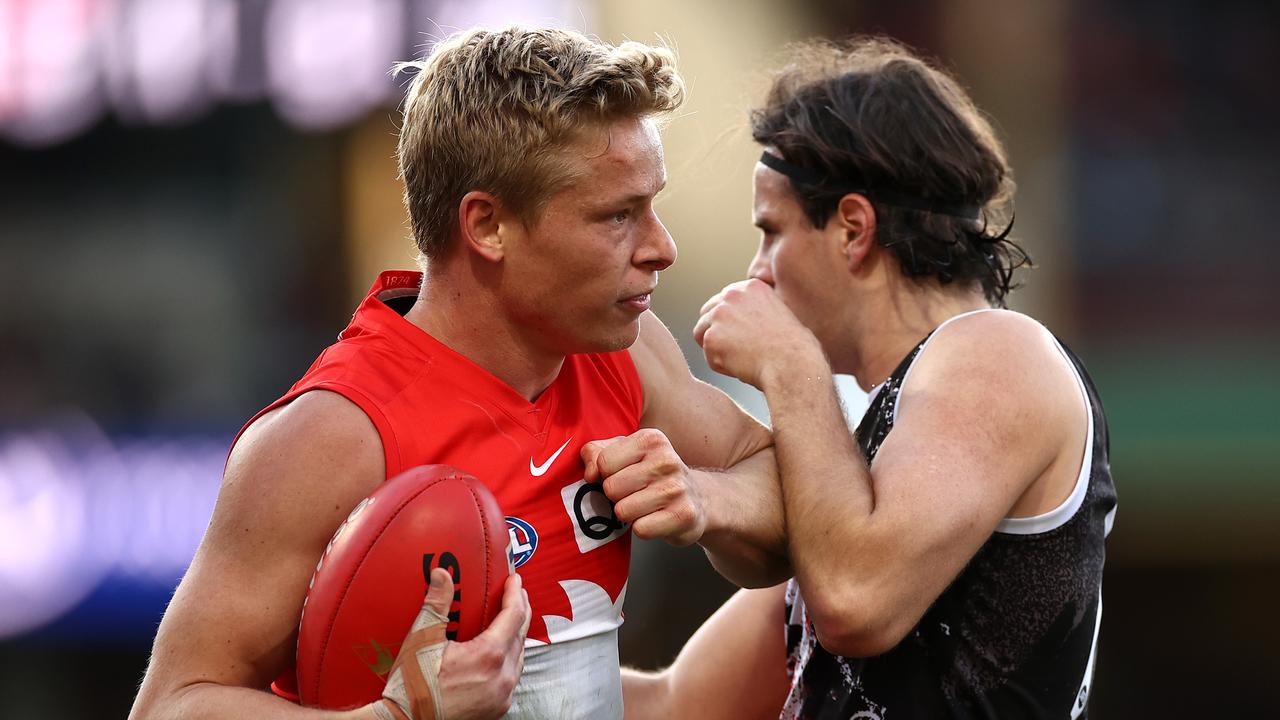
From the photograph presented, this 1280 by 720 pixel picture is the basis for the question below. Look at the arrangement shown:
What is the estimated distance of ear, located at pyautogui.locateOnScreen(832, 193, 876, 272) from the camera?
3402 mm

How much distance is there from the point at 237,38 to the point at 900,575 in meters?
6.20

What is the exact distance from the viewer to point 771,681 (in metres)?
3.48

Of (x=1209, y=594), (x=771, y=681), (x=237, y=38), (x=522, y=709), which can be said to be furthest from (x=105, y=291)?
(x=1209, y=594)

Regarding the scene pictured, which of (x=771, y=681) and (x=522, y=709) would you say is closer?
(x=522, y=709)

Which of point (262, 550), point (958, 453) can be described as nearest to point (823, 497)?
point (958, 453)

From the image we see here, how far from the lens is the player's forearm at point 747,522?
2762 mm

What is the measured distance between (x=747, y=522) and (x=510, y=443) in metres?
0.55

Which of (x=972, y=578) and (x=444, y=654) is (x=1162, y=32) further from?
(x=444, y=654)

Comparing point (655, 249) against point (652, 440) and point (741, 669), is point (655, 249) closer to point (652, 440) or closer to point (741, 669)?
point (652, 440)

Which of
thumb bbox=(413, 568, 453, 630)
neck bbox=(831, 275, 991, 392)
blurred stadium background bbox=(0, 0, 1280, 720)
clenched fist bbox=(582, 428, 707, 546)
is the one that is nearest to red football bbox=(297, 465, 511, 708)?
thumb bbox=(413, 568, 453, 630)

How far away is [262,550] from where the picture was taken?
7.65 ft

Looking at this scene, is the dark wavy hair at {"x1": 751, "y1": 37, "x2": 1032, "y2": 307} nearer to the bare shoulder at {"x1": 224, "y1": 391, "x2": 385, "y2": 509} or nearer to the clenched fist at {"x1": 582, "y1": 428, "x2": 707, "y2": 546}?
the clenched fist at {"x1": 582, "y1": 428, "x2": 707, "y2": 546}

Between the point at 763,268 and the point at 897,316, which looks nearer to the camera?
the point at 897,316

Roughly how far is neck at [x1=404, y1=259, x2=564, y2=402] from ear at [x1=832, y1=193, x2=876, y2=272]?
102cm
